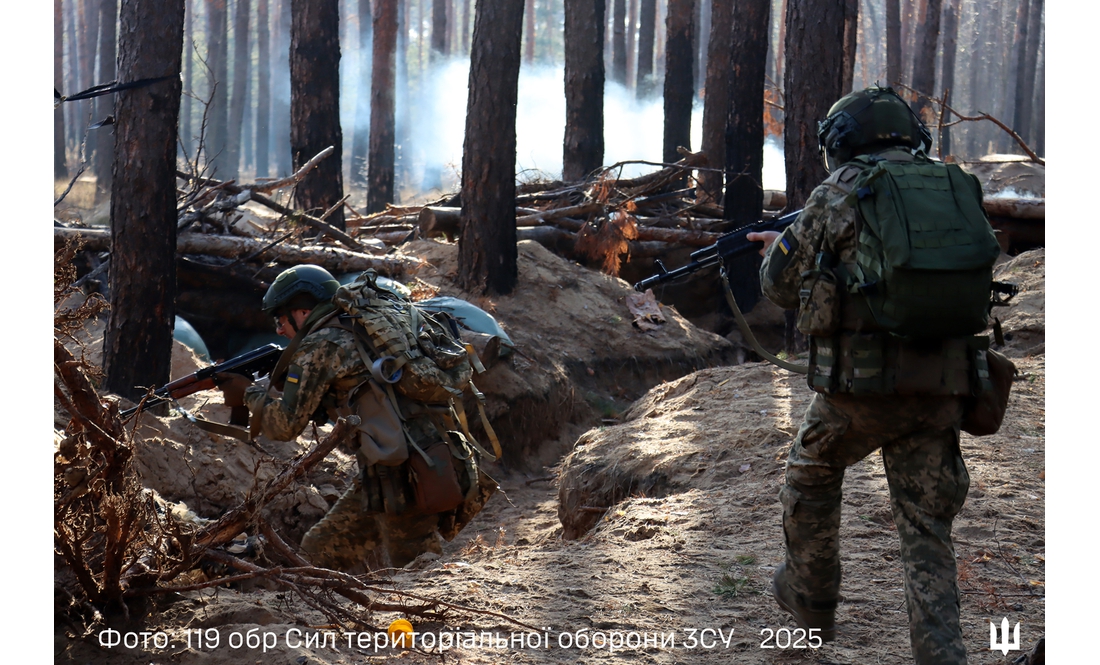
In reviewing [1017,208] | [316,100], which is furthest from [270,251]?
[1017,208]

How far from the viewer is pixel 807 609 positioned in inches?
126

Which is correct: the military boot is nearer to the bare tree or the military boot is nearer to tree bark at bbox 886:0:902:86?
the bare tree

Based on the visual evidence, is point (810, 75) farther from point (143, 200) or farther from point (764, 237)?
point (143, 200)

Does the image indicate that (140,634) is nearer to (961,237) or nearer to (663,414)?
(961,237)

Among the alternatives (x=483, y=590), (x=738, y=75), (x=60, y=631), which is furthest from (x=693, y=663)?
(x=738, y=75)

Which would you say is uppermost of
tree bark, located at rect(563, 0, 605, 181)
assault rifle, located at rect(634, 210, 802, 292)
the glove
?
tree bark, located at rect(563, 0, 605, 181)

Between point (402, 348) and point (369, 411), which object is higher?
point (402, 348)

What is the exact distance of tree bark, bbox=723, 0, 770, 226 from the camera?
36.3 ft

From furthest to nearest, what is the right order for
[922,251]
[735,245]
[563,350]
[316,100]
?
[316,100] < [563,350] < [735,245] < [922,251]

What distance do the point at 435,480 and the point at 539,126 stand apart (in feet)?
117

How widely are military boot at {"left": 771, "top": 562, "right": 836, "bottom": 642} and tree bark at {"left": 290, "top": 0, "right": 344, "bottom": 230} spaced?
8.08m

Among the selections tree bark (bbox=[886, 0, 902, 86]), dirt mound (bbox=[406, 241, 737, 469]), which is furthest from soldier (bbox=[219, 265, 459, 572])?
tree bark (bbox=[886, 0, 902, 86])

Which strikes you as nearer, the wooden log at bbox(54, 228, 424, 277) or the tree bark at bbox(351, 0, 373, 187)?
the wooden log at bbox(54, 228, 424, 277)

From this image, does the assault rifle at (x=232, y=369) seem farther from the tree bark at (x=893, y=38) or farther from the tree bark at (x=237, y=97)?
the tree bark at (x=237, y=97)
